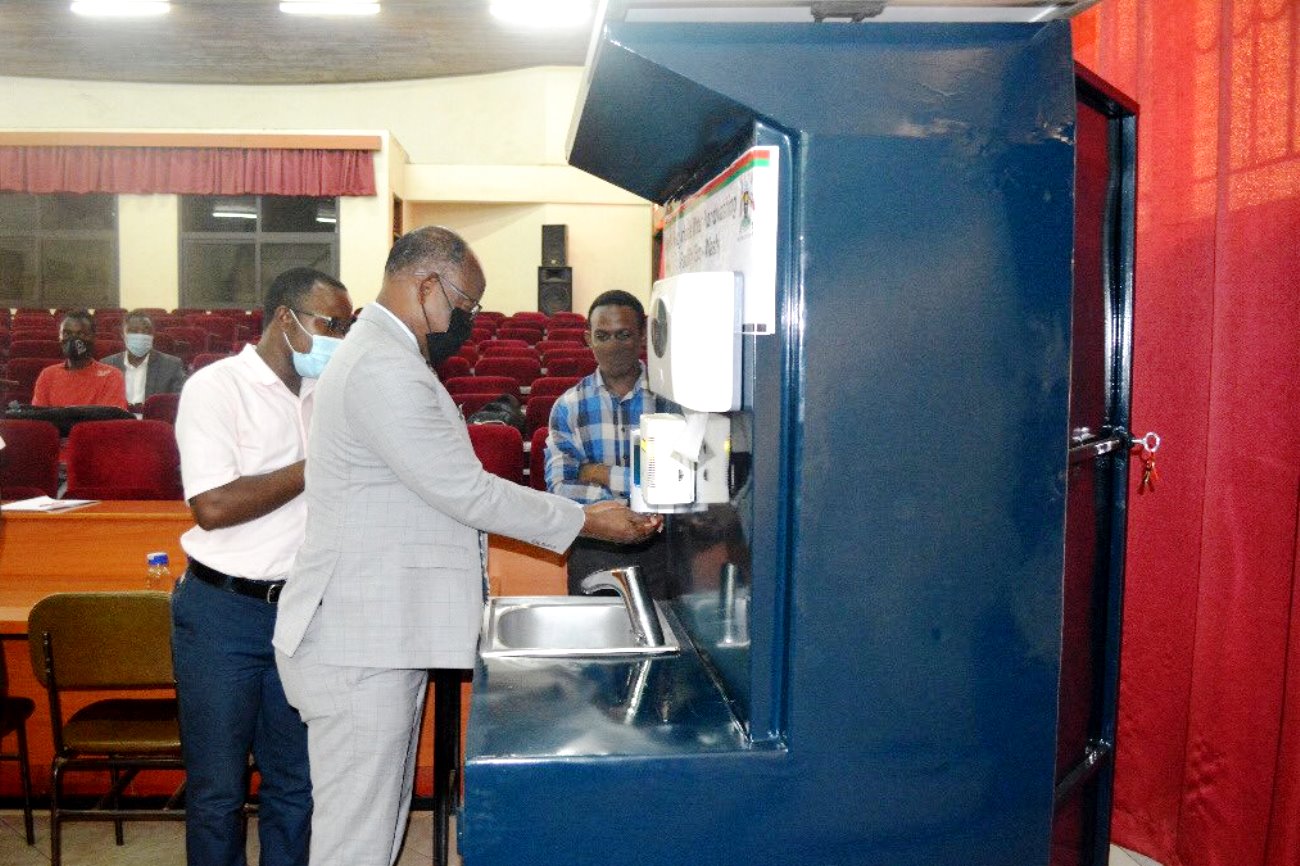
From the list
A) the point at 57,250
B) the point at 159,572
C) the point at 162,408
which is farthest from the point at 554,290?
the point at 159,572

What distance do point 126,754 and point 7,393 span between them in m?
7.03

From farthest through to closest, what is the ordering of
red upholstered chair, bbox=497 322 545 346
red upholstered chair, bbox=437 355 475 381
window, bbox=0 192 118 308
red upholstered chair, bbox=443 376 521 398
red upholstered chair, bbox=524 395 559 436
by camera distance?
window, bbox=0 192 118 308
red upholstered chair, bbox=497 322 545 346
red upholstered chair, bbox=437 355 475 381
red upholstered chair, bbox=443 376 521 398
red upholstered chair, bbox=524 395 559 436

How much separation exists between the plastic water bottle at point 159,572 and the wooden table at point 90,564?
0.06 m

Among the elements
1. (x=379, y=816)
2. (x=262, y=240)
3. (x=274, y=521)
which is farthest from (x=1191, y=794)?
(x=262, y=240)

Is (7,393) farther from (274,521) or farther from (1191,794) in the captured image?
(1191,794)

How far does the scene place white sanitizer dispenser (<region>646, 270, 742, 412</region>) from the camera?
1.48 metres

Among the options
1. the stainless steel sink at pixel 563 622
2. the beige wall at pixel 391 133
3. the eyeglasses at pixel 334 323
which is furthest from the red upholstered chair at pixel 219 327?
the stainless steel sink at pixel 563 622

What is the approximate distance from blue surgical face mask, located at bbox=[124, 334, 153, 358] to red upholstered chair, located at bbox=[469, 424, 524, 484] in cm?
384

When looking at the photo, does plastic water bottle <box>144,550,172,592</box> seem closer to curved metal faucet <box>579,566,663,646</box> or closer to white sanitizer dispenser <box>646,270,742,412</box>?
curved metal faucet <box>579,566,663,646</box>

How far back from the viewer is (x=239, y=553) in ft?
7.03

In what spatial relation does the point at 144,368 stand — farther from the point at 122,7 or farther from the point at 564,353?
the point at 122,7

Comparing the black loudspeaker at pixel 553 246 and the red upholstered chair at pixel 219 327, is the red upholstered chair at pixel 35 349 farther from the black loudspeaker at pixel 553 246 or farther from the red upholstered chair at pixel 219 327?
the black loudspeaker at pixel 553 246

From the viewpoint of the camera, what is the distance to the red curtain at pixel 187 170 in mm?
12648

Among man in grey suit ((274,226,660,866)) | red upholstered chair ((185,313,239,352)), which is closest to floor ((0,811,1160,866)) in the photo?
man in grey suit ((274,226,660,866))
